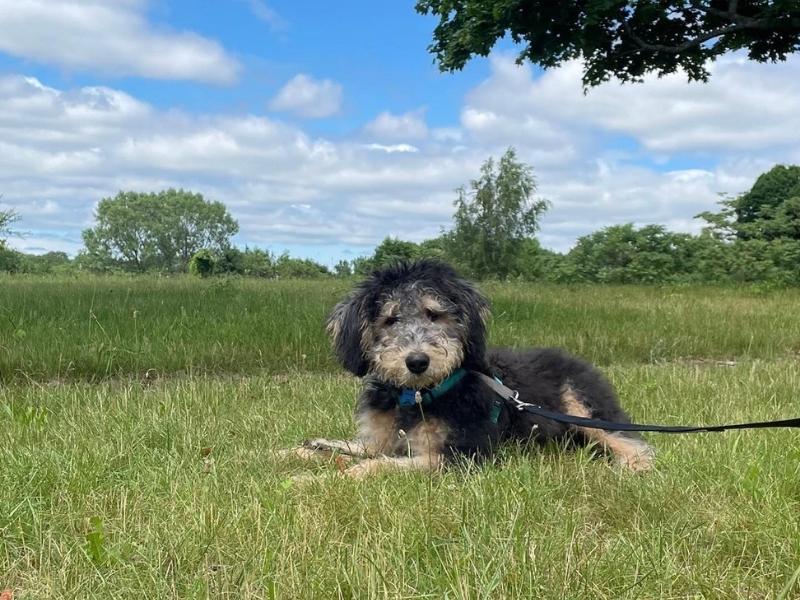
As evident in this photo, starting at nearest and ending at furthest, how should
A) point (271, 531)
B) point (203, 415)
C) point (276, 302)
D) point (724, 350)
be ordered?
point (271, 531)
point (203, 415)
point (724, 350)
point (276, 302)

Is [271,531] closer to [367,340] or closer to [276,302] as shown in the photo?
[367,340]

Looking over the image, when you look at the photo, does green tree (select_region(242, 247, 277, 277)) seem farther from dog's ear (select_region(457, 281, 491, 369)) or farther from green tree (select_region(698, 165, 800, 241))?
dog's ear (select_region(457, 281, 491, 369))

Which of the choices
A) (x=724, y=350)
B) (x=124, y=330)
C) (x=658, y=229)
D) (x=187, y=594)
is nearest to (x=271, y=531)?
(x=187, y=594)

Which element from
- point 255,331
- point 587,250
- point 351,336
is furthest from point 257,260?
point 351,336

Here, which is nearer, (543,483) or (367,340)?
(543,483)

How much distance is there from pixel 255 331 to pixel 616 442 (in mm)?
5713

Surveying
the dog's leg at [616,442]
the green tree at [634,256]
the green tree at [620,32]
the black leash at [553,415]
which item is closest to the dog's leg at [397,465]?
the black leash at [553,415]

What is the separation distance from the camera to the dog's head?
14.0ft

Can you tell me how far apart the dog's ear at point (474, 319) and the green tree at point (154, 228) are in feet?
282

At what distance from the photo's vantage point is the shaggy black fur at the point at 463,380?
4262mm

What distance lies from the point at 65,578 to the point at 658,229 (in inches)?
1247

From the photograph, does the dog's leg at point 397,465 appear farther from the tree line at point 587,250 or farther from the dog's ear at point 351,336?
the tree line at point 587,250

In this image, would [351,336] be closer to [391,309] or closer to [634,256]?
[391,309]

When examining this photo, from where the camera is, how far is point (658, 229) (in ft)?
101
